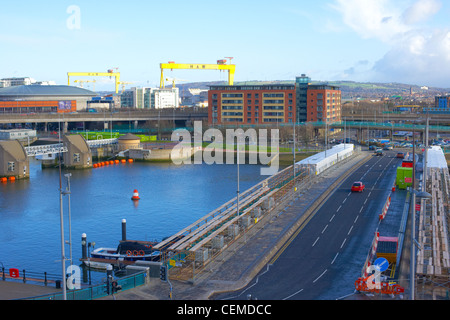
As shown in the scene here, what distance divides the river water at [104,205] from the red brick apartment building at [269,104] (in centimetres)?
2537

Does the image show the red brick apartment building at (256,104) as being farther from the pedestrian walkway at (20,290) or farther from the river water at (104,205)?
the pedestrian walkway at (20,290)

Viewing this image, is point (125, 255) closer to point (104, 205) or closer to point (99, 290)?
point (99, 290)

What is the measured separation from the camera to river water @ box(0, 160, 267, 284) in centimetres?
2181

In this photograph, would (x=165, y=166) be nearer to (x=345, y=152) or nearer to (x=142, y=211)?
(x=345, y=152)

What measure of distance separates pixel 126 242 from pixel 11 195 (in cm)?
1672

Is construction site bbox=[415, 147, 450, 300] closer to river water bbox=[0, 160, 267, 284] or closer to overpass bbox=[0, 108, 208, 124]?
river water bbox=[0, 160, 267, 284]

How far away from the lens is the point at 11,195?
110 ft

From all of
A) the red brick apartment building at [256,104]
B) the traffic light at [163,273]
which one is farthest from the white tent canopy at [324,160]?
the red brick apartment building at [256,104]

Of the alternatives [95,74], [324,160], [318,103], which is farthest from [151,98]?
[324,160]

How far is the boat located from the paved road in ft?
16.5

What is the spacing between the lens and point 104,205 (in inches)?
1176
